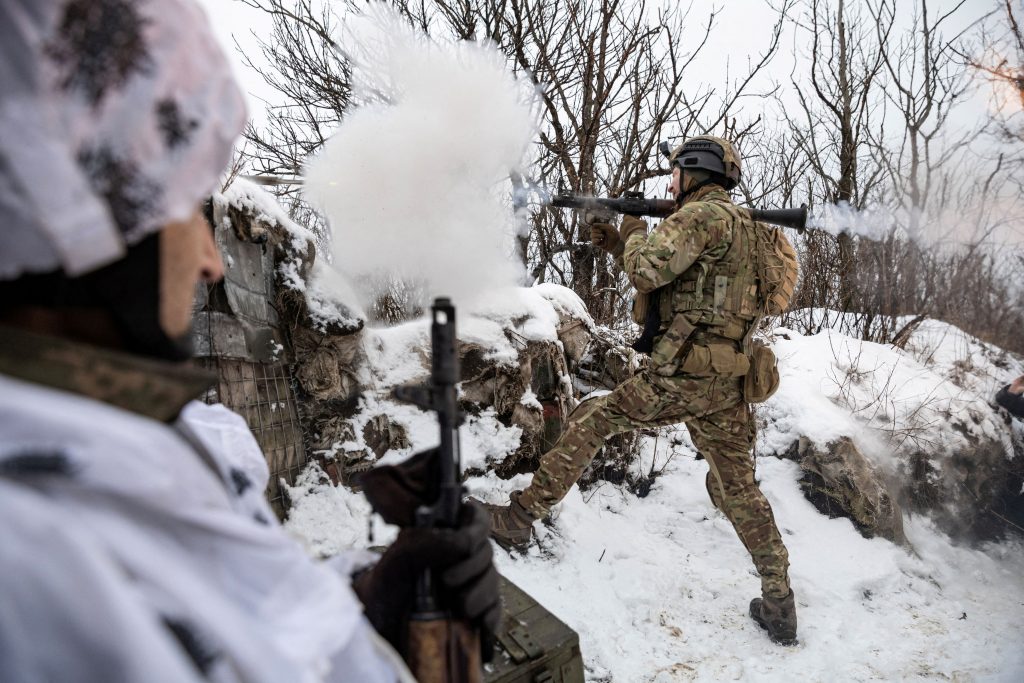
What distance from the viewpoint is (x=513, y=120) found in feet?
14.8

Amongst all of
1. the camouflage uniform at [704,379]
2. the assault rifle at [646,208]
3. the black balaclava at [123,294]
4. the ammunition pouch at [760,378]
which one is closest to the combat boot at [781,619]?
the camouflage uniform at [704,379]

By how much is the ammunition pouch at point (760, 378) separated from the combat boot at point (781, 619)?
1.12 metres

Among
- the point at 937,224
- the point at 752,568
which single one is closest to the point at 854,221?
the point at 937,224

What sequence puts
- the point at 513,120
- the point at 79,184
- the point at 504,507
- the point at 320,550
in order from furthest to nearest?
the point at 513,120 < the point at 504,507 < the point at 320,550 < the point at 79,184

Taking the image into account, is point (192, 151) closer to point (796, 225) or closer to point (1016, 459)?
point (796, 225)

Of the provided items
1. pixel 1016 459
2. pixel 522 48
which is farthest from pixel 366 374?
pixel 1016 459

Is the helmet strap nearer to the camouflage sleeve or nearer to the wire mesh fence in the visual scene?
the camouflage sleeve

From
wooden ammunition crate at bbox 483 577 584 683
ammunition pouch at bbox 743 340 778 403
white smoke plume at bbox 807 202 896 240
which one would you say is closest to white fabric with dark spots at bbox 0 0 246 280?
wooden ammunition crate at bbox 483 577 584 683

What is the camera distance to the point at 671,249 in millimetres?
3051

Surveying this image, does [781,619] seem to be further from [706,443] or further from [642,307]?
[642,307]

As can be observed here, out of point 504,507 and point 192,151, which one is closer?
point 192,151

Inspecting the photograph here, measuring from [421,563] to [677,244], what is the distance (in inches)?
97.6

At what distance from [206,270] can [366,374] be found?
2.73 meters

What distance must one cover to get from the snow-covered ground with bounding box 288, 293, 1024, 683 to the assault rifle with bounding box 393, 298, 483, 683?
1.98 metres
